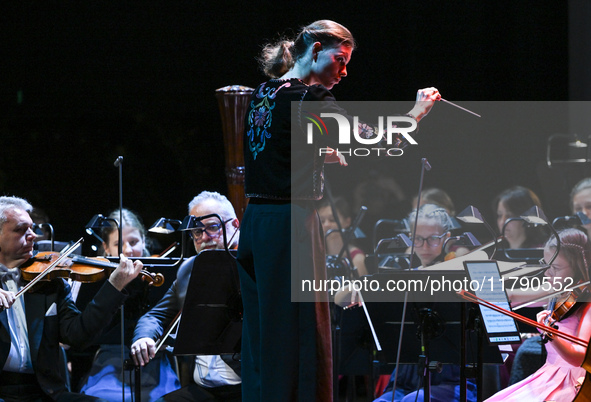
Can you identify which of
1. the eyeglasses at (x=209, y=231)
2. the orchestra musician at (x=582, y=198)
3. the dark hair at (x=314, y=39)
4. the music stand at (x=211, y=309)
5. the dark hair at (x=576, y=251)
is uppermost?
the dark hair at (x=314, y=39)

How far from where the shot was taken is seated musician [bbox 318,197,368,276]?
4.32 metres

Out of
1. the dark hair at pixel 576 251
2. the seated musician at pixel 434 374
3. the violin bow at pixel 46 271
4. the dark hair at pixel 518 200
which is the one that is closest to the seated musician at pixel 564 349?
the dark hair at pixel 576 251

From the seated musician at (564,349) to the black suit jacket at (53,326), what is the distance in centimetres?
147

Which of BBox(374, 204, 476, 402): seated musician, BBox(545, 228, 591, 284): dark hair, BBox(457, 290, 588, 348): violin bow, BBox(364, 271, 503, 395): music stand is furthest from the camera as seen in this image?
BBox(374, 204, 476, 402): seated musician

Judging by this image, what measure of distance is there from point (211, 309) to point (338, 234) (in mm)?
2127

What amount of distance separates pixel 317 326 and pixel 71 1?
3.92 meters

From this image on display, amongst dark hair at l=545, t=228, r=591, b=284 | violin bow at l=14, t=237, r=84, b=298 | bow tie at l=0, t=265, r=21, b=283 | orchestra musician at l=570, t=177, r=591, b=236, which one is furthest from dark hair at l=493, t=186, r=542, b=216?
bow tie at l=0, t=265, r=21, b=283

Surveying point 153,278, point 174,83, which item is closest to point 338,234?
point 174,83

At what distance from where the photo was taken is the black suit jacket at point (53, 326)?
2.64 meters

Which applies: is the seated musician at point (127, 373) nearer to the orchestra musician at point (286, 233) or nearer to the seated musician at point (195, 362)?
the seated musician at point (195, 362)

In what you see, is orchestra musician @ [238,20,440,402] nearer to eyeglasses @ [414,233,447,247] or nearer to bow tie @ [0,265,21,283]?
bow tie @ [0,265,21,283]

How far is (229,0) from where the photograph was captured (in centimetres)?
491

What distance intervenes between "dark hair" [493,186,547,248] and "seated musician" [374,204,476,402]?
42 centimetres

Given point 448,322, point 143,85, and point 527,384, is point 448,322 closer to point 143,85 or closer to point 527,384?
point 527,384
